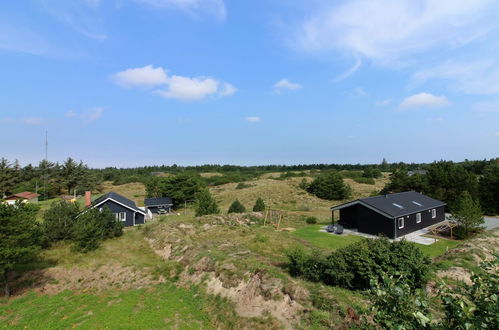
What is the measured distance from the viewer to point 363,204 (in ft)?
93.0

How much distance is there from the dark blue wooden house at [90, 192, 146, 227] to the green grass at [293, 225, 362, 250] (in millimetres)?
21797

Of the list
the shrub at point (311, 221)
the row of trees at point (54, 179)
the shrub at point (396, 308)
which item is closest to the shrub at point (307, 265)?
the shrub at point (396, 308)

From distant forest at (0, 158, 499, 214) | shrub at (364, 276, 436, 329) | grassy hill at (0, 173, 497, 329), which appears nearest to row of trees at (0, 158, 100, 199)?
distant forest at (0, 158, 499, 214)

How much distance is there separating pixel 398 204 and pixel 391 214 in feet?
15.0

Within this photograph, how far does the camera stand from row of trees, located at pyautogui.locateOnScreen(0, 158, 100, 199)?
70688 millimetres

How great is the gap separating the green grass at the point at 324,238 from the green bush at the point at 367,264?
941 centimetres

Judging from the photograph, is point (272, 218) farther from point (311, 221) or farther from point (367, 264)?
point (367, 264)

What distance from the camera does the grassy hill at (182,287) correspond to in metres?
12.7

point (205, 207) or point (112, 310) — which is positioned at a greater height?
point (205, 207)

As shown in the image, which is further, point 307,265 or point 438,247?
point 438,247

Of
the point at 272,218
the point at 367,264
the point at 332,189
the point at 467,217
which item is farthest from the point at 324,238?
the point at 332,189

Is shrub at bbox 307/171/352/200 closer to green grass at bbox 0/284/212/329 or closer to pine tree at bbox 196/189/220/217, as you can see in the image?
pine tree at bbox 196/189/220/217

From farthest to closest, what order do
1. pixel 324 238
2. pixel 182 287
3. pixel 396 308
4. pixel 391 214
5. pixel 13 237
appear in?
pixel 324 238 → pixel 391 214 → pixel 182 287 → pixel 13 237 → pixel 396 308

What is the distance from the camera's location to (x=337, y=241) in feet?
83.7
